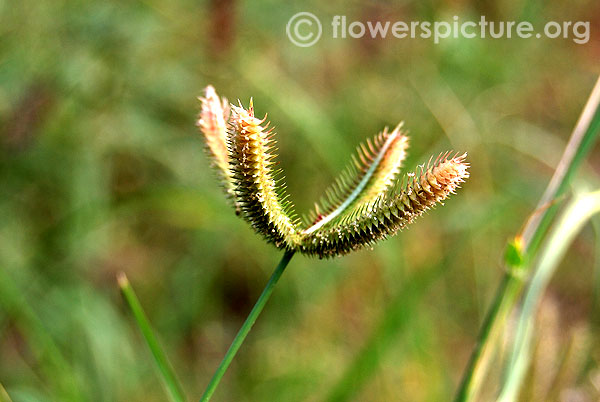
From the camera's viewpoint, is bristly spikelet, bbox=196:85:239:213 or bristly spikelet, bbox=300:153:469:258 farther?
bristly spikelet, bbox=196:85:239:213

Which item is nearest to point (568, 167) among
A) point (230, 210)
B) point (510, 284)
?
point (510, 284)

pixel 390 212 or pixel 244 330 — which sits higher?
pixel 390 212

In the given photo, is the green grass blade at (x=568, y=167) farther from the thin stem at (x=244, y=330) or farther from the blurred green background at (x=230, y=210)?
the thin stem at (x=244, y=330)

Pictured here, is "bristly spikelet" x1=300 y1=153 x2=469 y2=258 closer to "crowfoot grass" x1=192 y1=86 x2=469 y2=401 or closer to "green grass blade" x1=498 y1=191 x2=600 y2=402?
"crowfoot grass" x1=192 y1=86 x2=469 y2=401

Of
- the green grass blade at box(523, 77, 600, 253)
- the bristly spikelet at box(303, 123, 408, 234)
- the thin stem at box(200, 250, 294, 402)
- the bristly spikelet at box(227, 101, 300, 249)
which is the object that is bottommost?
the thin stem at box(200, 250, 294, 402)

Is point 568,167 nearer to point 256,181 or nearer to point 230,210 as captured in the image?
point 256,181

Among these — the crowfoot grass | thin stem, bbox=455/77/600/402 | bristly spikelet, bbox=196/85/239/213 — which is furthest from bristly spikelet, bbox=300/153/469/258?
thin stem, bbox=455/77/600/402
